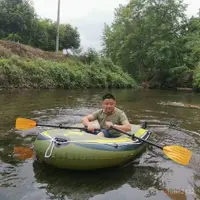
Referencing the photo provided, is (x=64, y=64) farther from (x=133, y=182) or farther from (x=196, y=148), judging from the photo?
(x=133, y=182)

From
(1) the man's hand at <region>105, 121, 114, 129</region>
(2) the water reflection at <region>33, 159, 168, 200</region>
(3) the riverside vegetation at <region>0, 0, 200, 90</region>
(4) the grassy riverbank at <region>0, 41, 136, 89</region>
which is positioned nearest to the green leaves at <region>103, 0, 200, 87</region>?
(3) the riverside vegetation at <region>0, 0, 200, 90</region>

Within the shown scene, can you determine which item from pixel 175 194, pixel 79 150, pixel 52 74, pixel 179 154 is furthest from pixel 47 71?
pixel 175 194

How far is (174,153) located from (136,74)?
34092 millimetres

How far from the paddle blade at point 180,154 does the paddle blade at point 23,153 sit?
2.26 meters

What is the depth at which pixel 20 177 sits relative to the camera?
431cm

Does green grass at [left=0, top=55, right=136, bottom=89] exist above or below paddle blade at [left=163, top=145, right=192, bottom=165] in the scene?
above

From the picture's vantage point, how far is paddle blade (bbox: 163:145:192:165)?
4.75 m

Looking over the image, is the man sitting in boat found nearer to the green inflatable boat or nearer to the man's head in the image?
the man's head

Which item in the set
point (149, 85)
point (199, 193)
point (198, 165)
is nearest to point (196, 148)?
point (198, 165)

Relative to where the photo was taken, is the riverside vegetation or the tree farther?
the tree

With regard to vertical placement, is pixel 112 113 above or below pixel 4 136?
above

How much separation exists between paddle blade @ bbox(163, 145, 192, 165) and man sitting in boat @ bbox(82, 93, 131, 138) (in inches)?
35.2

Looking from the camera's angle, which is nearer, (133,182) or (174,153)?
(133,182)

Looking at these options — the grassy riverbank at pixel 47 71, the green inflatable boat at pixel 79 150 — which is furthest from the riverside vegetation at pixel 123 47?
the green inflatable boat at pixel 79 150
